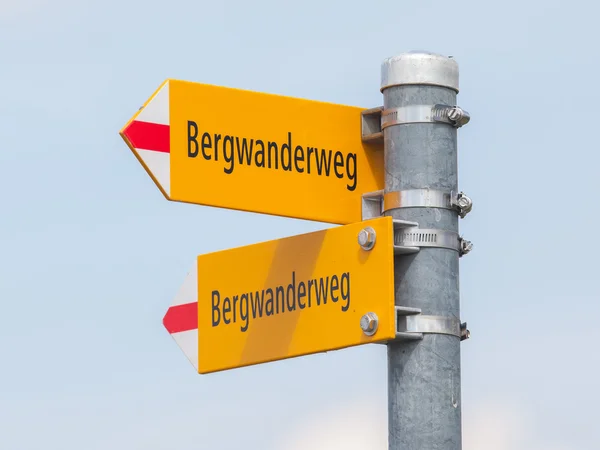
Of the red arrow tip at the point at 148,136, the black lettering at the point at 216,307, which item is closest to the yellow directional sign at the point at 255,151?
the red arrow tip at the point at 148,136

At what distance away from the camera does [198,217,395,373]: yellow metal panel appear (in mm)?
5387

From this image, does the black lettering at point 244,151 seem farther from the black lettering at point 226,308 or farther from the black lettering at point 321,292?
the black lettering at point 226,308

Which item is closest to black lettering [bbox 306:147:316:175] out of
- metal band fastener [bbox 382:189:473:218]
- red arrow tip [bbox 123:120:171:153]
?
metal band fastener [bbox 382:189:473:218]

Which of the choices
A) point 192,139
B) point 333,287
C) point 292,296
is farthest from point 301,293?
point 192,139

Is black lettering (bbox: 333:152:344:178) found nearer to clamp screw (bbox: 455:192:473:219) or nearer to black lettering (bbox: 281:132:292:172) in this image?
black lettering (bbox: 281:132:292:172)

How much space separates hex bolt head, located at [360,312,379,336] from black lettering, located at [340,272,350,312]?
139mm

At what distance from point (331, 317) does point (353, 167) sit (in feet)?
2.00

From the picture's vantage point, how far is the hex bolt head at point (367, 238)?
5.40 m

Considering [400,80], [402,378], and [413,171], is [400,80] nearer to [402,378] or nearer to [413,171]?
[413,171]

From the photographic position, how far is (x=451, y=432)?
527 centimetres

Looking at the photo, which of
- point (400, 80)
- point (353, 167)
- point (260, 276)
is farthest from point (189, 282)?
point (400, 80)

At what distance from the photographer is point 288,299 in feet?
19.0

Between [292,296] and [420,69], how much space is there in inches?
37.8

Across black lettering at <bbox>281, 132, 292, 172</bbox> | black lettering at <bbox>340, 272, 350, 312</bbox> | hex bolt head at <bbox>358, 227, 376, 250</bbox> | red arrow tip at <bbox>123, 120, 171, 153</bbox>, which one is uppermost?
black lettering at <bbox>281, 132, 292, 172</bbox>
